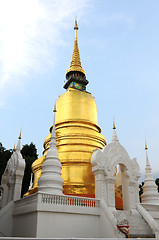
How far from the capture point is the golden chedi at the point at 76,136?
1334cm

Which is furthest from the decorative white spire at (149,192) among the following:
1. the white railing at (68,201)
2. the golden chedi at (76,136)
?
the white railing at (68,201)

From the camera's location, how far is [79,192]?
41.1 feet

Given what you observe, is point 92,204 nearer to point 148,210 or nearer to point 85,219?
point 85,219

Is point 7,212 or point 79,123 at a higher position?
point 79,123

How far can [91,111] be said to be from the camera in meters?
17.9

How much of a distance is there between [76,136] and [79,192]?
410cm

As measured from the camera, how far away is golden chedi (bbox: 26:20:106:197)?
13.3 m

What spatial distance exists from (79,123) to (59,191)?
6.78m

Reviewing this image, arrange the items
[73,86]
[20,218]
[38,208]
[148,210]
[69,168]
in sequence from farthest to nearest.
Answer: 1. [73,86]
2. [69,168]
3. [148,210]
4. [20,218]
5. [38,208]

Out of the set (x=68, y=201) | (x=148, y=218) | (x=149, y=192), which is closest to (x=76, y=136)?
(x=149, y=192)

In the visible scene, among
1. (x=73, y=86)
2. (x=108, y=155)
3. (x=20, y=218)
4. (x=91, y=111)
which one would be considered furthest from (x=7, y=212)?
(x=73, y=86)

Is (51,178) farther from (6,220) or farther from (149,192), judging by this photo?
(149,192)

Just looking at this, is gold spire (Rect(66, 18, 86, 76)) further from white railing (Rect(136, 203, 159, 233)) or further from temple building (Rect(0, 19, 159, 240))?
white railing (Rect(136, 203, 159, 233))

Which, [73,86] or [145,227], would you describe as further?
[73,86]
